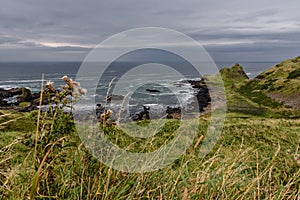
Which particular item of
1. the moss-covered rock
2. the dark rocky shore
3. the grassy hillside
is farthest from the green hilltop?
the dark rocky shore

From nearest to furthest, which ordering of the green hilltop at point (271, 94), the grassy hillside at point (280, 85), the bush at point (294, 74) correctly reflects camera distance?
the green hilltop at point (271, 94) < the grassy hillside at point (280, 85) < the bush at point (294, 74)

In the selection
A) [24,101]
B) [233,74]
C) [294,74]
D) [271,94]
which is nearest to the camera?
[24,101]

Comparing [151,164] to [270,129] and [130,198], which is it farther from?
[270,129]

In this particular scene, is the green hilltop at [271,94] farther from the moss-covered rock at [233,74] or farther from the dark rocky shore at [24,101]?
the dark rocky shore at [24,101]

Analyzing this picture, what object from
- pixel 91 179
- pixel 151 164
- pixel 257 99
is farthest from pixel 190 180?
pixel 257 99

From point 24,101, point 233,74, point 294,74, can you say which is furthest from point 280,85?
point 24,101

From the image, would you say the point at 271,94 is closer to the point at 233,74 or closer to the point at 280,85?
the point at 280,85

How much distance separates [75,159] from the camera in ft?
10.0

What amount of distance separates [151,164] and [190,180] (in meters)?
0.47

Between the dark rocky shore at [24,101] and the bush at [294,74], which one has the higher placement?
the bush at [294,74]

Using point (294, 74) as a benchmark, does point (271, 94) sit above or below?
below

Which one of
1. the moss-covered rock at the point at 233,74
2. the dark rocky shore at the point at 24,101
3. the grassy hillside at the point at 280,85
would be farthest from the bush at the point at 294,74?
the dark rocky shore at the point at 24,101

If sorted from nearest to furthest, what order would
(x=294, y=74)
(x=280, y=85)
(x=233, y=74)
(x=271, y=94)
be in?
(x=271, y=94) < (x=280, y=85) < (x=294, y=74) < (x=233, y=74)

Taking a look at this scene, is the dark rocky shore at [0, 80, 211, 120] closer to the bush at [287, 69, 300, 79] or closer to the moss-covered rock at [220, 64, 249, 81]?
the bush at [287, 69, 300, 79]
